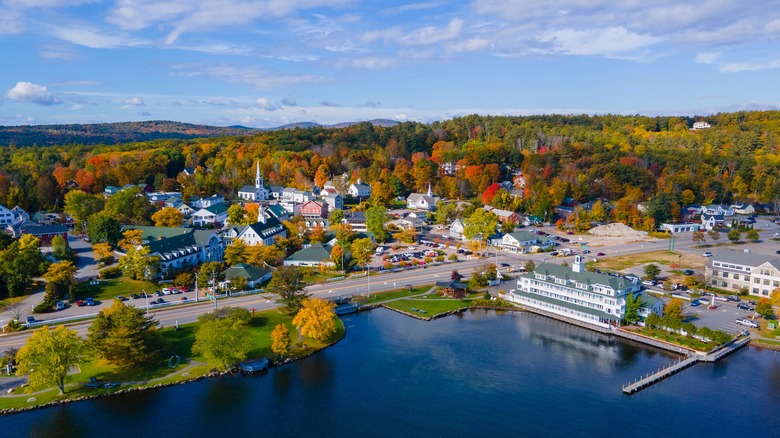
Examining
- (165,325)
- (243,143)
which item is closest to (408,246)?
(165,325)

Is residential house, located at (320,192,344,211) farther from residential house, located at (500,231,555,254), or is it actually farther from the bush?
the bush

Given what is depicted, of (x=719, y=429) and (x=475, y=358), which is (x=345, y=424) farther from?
(x=719, y=429)

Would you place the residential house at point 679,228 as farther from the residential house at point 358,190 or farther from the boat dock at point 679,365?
the residential house at point 358,190

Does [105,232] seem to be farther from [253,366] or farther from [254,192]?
[254,192]

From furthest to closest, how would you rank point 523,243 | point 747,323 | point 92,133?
point 92,133 → point 523,243 → point 747,323

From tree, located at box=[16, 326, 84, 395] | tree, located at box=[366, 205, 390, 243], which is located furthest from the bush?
tree, located at box=[366, 205, 390, 243]

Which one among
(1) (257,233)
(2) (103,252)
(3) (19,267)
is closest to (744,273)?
(1) (257,233)
